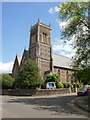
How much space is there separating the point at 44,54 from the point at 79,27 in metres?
31.4

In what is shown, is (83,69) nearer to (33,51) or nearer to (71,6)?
(71,6)

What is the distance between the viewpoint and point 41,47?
46.2 m

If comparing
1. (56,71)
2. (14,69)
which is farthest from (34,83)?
(14,69)

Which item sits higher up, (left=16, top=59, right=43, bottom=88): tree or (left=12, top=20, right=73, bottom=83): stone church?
(left=12, top=20, right=73, bottom=83): stone church

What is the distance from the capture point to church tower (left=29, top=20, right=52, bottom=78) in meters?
44.2

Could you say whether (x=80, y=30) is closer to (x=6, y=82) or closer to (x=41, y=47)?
(x=6, y=82)

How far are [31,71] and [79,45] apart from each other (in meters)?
18.3

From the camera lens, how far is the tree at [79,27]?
14133mm

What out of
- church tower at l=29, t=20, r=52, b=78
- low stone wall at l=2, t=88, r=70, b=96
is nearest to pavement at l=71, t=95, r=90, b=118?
low stone wall at l=2, t=88, r=70, b=96

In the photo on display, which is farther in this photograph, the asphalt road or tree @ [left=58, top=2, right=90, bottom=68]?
tree @ [left=58, top=2, right=90, bottom=68]

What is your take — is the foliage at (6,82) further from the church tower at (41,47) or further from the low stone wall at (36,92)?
the church tower at (41,47)

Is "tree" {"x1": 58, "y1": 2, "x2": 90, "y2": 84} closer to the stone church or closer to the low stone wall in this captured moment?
the low stone wall

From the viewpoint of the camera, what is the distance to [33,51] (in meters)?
47.0

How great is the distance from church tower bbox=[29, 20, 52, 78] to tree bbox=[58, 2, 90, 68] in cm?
2822
